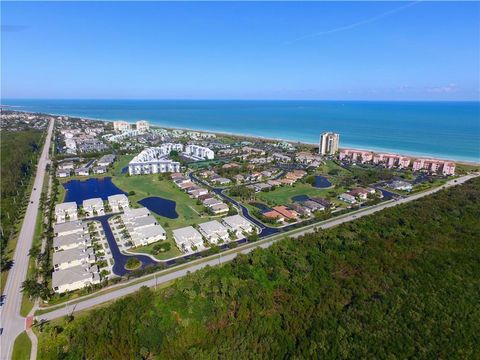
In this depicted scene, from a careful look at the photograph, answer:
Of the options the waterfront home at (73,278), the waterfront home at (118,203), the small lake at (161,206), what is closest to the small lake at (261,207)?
the small lake at (161,206)

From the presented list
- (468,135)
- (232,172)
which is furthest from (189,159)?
(468,135)

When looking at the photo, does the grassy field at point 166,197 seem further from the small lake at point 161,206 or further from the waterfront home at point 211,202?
the waterfront home at point 211,202

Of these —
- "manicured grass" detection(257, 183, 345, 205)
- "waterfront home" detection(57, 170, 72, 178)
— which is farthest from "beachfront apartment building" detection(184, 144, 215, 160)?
"waterfront home" detection(57, 170, 72, 178)

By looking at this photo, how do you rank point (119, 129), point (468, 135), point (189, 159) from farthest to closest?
point (119, 129) < point (468, 135) < point (189, 159)

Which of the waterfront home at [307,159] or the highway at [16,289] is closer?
the highway at [16,289]

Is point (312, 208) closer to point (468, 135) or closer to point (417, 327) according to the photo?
point (417, 327)

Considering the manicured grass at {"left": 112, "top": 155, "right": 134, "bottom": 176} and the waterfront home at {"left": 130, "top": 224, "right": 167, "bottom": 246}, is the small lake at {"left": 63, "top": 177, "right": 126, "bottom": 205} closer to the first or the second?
the manicured grass at {"left": 112, "top": 155, "right": 134, "bottom": 176}
